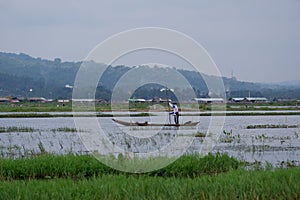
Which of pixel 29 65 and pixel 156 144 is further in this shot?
pixel 29 65

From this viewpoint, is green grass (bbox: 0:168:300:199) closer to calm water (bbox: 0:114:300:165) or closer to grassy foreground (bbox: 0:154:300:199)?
grassy foreground (bbox: 0:154:300:199)

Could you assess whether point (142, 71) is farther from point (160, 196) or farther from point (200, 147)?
point (160, 196)

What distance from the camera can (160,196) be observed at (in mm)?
7023

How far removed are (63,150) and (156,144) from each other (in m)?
Answer: 3.19

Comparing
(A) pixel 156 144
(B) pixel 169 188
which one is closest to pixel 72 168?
(B) pixel 169 188

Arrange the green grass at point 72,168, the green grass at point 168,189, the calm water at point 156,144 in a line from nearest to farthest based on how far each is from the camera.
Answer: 1. the green grass at point 168,189
2. the green grass at point 72,168
3. the calm water at point 156,144

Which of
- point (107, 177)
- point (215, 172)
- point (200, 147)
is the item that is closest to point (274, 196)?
point (107, 177)

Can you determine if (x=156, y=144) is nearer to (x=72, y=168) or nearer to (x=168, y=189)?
(x=72, y=168)

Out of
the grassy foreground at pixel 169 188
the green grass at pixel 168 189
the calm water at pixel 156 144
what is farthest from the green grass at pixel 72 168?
the calm water at pixel 156 144

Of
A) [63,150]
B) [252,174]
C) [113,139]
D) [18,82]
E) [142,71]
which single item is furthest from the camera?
[18,82]

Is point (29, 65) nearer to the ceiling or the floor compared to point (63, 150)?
nearer to the ceiling

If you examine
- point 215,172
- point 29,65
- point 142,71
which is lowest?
point 215,172

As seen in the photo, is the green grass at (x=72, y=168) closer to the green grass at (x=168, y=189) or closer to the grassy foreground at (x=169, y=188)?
the grassy foreground at (x=169, y=188)

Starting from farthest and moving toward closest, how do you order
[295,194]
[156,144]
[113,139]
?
→ [113,139], [156,144], [295,194]
